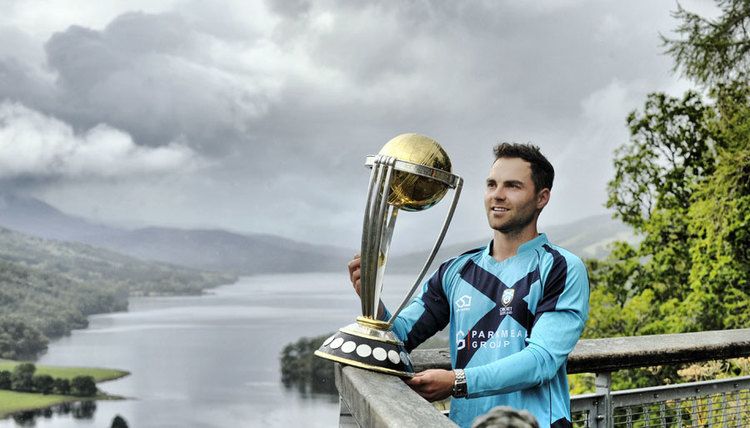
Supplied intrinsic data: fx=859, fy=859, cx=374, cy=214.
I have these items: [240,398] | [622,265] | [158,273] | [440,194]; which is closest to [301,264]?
[240,398]

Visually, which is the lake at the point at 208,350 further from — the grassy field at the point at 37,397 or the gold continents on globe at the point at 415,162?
the gold continents on globe at the point at 415,162

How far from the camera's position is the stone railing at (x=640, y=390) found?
2.00 m

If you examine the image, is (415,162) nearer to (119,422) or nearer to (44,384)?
(44,384)

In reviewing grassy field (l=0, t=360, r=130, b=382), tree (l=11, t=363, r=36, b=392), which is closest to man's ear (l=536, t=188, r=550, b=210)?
tree (l=11, t=363, r=36, b=392)

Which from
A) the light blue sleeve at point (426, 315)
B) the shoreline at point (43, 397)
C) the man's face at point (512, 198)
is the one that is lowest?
the shoreline at point (43, 397)

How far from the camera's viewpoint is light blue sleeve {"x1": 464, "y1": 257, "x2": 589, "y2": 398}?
186 cm

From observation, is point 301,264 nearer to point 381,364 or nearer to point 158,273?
point 158,273

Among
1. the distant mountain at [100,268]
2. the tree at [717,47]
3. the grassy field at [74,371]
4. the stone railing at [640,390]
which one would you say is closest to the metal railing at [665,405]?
the stone railing at [640,390]

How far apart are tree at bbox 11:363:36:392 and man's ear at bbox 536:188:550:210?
40763 mm

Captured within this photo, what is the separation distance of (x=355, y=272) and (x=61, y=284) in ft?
184

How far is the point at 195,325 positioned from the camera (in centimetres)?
6131

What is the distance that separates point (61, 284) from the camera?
179ft

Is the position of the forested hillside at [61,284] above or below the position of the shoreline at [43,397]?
above

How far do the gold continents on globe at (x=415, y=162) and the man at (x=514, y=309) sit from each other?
0.13 m
